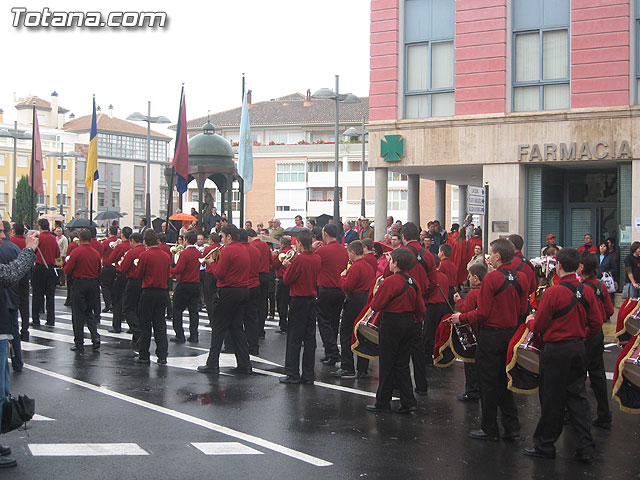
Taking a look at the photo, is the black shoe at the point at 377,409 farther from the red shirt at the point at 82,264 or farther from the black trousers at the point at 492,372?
→ the red shirt at the point at 82,264

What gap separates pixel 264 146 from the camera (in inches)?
2896

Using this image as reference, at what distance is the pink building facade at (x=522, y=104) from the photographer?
20406mm

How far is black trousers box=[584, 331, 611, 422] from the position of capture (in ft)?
27.7

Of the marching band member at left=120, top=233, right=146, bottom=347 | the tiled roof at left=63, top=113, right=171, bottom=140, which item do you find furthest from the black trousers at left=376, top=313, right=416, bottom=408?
the tiled roof at left=63, top=113, right=171, bottom=140

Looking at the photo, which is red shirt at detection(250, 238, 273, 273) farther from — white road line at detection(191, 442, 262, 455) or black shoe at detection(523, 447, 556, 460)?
black shoe at detection(523, 447, 556, 460)

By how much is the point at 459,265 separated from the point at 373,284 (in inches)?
296

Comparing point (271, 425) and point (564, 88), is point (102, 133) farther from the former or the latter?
point (271, 425)

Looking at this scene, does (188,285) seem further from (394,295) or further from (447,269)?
Result: (394,295)

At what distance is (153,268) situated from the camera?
11.9 meters

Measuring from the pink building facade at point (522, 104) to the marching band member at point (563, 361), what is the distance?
13.9 m

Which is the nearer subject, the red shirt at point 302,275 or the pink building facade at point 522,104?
the red shirt at point 302,275

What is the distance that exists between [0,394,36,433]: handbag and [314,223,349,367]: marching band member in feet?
17.4

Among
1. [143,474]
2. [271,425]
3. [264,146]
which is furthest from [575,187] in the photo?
[264,146]

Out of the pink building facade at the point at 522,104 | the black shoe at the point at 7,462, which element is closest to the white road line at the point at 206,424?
the black shoe at the point at 7,462
